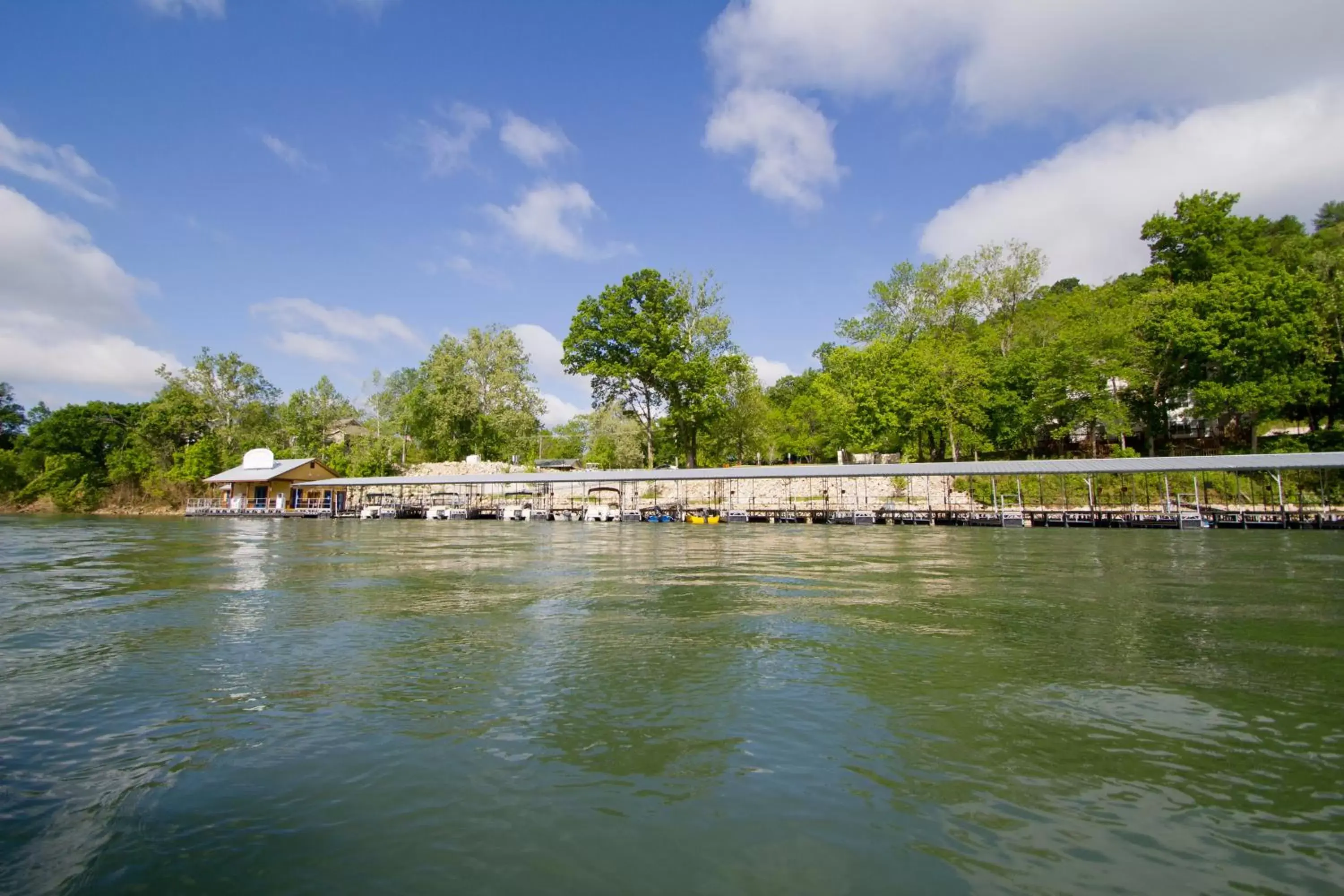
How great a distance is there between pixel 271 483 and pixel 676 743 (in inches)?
2770

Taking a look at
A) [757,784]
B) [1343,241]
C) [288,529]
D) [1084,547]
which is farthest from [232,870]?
[1343,241]

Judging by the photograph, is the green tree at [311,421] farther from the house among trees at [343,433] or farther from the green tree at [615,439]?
the green tree at [615,439]

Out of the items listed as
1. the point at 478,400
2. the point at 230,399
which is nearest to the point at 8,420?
the point at 230,399

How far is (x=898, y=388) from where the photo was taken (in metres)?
53.3

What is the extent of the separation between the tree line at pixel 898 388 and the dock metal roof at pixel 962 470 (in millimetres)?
5951

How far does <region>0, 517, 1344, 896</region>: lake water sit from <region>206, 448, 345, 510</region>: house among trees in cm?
5363

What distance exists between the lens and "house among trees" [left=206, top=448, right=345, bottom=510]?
64812 mm

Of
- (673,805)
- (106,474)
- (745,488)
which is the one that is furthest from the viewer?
(106,474)

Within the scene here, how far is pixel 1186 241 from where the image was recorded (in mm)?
52875

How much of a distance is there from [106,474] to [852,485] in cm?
7600

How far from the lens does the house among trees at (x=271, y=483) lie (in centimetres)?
6481

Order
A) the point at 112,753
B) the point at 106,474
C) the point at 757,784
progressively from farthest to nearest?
the point at 106,474 → the point at 112,753 → the point at 757,784

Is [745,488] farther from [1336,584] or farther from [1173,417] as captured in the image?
[1336,584]

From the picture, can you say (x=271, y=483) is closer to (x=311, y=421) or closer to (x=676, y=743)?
(x=311, y=421)
